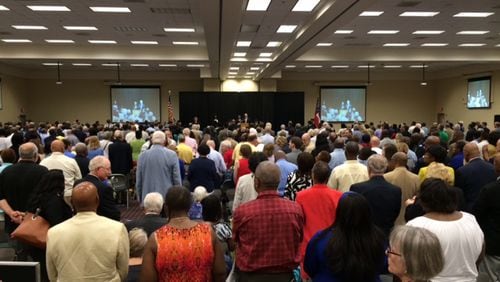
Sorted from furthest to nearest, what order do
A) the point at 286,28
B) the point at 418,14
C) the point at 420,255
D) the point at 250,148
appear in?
the point at 286,28, the point at 418,14, the point at 250,148, the point at 420,255

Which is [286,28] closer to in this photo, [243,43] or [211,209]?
[243,43]

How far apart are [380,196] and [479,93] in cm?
2025

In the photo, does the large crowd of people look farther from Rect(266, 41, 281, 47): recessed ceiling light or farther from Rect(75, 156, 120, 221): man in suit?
Rect(266, 41, 281, 47): recessed ceiling light

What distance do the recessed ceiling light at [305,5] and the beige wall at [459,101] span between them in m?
13.8

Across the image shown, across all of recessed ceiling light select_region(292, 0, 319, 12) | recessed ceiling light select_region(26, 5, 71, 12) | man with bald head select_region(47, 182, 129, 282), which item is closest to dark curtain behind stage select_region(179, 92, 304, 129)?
recessed ceiling light select_region(26, 5, 71, 12)

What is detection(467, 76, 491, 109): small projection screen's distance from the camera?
2103cm

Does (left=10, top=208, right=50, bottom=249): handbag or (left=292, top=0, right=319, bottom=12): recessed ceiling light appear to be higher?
(left=292, top=0, right=319, bottom=12): recessed ceiling light

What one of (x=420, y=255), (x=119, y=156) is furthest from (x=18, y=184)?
(x=119, y=156)

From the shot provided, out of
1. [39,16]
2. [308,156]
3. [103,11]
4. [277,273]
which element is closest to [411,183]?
[308,156]

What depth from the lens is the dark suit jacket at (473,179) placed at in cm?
493

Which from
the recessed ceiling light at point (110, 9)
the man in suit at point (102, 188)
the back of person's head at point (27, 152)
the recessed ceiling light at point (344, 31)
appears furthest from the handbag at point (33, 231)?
the recessed ceiling light at point (344, 31)

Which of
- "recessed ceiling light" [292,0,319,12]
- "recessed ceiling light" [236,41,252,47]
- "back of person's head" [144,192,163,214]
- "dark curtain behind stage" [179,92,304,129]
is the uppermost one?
"recessed ceiling light" [292,0,319,12]

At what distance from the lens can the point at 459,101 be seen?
23.9 meters

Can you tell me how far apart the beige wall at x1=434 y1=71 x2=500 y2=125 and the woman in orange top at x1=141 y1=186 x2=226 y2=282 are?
2086cm
